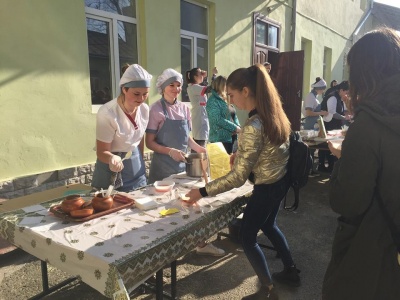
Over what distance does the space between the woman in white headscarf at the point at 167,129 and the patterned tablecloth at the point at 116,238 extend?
0.76 m

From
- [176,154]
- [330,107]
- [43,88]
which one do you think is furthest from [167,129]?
[330,107]

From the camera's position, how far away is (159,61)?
5332 mm

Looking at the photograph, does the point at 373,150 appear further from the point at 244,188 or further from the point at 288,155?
the point at 244,188

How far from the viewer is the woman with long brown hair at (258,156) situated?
190 cm

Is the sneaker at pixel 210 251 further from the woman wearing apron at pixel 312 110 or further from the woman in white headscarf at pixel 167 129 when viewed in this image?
the woman wearing apron at pixel 312 110

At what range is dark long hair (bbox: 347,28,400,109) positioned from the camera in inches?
47.3

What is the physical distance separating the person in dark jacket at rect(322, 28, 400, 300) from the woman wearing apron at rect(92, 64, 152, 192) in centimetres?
136

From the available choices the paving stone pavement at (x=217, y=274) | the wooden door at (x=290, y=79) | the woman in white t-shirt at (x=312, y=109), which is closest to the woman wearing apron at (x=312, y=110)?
the woman in white t-shirt at (x=312, y=109)

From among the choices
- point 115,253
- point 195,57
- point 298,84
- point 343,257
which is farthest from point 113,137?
point 298,84

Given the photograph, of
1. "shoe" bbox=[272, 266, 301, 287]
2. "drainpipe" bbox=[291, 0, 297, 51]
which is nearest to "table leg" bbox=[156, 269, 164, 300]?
"shoe" bbox=[272, 266, 301, 287]

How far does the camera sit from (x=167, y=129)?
106 inches

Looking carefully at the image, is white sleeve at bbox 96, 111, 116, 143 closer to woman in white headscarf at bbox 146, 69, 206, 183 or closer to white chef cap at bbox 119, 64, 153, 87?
white chef cap at bbox 119, 64, 153, 87

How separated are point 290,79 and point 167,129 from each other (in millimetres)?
7065

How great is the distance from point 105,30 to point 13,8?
1.49m
